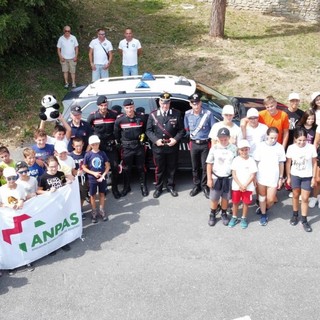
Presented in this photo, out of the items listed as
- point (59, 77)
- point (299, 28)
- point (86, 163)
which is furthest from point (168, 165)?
point (299, 28)

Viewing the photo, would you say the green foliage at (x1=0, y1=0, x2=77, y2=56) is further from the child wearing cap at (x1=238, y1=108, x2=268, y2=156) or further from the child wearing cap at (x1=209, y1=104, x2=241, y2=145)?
the child wearing cap at (x1=238, y1=108, x2=268, y2=156)

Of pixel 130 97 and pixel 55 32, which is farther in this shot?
pixel 55 32

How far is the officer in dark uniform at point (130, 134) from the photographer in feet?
24.2

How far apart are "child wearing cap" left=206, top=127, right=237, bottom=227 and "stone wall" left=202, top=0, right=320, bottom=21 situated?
486 inches

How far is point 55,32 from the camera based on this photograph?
1236 cm

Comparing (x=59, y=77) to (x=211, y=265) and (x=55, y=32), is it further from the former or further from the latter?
(x=211, y=265)

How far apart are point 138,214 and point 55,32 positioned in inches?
284

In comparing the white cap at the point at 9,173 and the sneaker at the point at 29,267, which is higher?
the white cap at the point at 9,173

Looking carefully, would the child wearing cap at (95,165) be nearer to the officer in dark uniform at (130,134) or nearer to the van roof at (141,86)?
the officer in dark uniform at (130,134)

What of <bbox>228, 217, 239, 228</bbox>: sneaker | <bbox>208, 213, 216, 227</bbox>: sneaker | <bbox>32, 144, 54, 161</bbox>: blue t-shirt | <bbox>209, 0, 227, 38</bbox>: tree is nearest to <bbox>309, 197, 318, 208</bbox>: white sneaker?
<bbox>228, 217, 239, 228</bbox>: sneaker

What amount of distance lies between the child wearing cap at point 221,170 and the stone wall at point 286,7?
1233 cm

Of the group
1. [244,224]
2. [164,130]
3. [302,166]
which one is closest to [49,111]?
[164,130]

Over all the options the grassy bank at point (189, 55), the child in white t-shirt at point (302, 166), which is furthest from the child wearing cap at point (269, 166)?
the grassy bank at point (189, 55)

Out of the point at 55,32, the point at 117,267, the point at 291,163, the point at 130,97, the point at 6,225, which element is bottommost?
the point at 117,267
